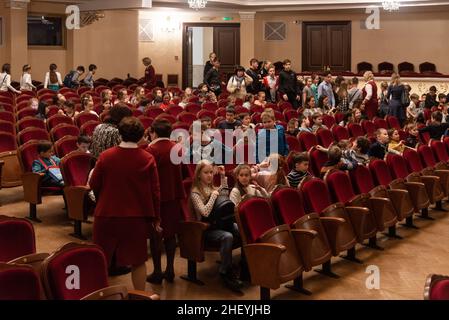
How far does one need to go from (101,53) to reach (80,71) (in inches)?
153

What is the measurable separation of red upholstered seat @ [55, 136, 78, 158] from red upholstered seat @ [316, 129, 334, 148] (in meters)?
3.67

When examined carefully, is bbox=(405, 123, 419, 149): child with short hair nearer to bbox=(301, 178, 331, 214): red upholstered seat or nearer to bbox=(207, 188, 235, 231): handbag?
bbox=(301, 178, 331, 214): red upholstered seat

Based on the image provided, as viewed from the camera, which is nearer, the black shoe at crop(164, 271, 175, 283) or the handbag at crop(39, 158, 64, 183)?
the black shoe at crop(164, 271, 175, 283)

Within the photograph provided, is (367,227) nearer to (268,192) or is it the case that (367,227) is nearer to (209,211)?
(268,192)

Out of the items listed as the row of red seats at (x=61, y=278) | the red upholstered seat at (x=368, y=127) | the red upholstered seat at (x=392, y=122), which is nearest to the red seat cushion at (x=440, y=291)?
the row of red seats at (x=61, y=278)

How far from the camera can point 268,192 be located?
242 inches

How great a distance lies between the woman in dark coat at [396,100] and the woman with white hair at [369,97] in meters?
0.51

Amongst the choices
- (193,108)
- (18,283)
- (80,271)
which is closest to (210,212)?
A: (80,271)

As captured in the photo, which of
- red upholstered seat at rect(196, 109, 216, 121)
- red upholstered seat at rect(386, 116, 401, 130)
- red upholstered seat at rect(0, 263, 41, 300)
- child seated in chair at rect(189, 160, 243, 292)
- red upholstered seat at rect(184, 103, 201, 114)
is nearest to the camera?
red upholstered seat at rect(0, 263, 41, 300)

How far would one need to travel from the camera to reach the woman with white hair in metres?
13.2

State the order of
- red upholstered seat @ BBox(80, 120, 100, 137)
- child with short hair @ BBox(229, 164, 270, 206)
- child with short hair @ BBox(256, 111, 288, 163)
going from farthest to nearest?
red upholstered seat @ BBox(80, 120, 100, 137), child with short hair @ BBox(256, 111, 288, 163), child with short hair @ BBox(229, 164, 270, 206)

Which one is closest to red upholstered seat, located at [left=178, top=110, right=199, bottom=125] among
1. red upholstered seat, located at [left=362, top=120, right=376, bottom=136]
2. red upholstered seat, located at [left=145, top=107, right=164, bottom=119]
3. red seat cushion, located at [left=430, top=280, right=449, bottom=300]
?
red upholstered seat, located at [left=145, top=107, right=164, bottom=119]

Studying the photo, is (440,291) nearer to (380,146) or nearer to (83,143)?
(83,143)

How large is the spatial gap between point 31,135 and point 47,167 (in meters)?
1.35
